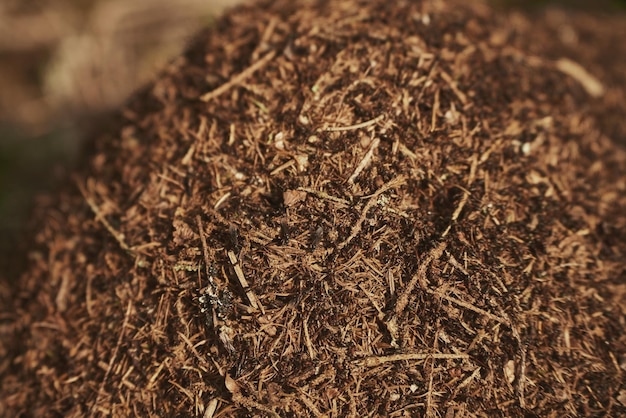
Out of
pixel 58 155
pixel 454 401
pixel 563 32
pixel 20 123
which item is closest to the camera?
pixel 454 401

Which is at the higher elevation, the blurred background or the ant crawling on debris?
the ant crawling on debris

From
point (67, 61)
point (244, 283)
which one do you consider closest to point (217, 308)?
point (244, 283)

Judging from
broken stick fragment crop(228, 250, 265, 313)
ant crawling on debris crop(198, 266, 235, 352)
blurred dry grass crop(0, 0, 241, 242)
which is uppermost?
broken stick fragment crop(228, 250, 265, 313)

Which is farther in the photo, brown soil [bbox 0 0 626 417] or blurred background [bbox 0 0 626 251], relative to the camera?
blurred background [bbox 0 0 626 251]

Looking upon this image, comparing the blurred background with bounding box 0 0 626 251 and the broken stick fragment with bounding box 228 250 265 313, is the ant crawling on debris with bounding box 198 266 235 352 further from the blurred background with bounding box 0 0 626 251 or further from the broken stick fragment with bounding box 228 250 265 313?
the blurred background with bounding box 0 0 626 251

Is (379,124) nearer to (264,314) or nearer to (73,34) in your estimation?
(264,314)


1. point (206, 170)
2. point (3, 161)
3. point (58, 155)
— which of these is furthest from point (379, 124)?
point (3, 161)

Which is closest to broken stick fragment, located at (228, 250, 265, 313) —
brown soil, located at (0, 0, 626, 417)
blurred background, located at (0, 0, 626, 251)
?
brown soil, located at (0, 0, 626, 417)
